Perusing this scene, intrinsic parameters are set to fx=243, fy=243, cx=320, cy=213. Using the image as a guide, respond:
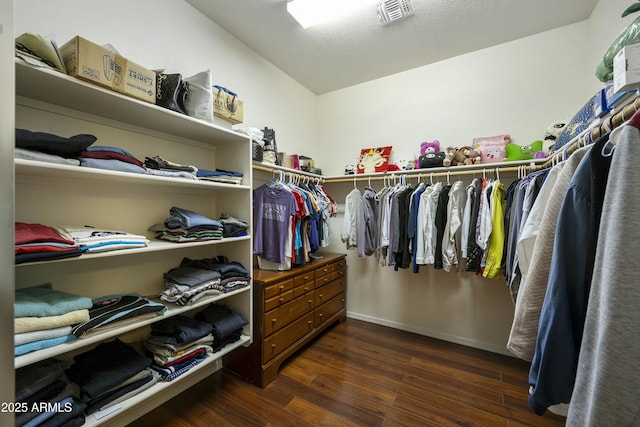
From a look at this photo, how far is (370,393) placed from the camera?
176cm

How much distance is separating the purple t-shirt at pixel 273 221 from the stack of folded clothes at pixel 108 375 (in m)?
1.00

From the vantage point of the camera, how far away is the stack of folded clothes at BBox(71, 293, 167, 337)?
105cm

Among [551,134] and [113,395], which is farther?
[551,134]

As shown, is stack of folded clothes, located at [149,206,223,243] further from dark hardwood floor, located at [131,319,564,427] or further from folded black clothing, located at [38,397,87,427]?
dark hardwood floor, located at [131,319,564,427]

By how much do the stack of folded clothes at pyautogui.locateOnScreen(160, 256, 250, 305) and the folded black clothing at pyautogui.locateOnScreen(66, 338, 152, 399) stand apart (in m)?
0.32

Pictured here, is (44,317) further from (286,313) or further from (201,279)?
(286,313)

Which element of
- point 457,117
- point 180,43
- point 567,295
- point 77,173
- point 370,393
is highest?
point 180,43

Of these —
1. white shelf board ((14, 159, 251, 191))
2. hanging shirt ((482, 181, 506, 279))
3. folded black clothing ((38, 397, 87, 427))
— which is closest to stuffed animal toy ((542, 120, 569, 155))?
hanging shirt ((482, 181, 506, 279))

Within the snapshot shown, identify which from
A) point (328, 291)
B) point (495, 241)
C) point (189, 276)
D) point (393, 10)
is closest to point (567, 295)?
point (495, 241)

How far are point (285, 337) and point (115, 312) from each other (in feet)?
3.97

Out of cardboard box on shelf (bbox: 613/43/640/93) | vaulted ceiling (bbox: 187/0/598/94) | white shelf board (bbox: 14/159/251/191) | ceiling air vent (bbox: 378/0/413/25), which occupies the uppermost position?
vaulted ceiling (bbox: 187/0/598/94)

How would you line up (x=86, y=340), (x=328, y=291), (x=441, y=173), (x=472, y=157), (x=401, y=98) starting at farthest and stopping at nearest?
(x=401, y=98)
(x=328, y=291)
(x=441, y=173)
(x=472, y=157)
(x=86, y=340)

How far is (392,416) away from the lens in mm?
1558

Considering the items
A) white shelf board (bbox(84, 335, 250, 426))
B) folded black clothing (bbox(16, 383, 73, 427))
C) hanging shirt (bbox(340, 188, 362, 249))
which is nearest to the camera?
folded black clothing (bbox(16, 383, 73, 427))
